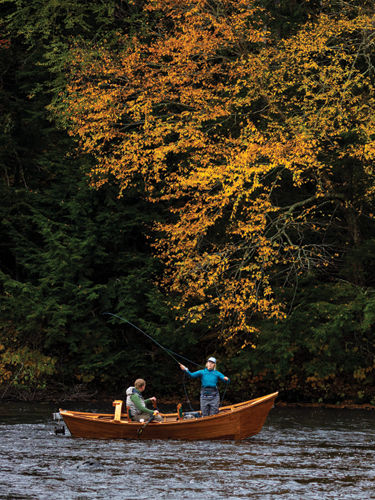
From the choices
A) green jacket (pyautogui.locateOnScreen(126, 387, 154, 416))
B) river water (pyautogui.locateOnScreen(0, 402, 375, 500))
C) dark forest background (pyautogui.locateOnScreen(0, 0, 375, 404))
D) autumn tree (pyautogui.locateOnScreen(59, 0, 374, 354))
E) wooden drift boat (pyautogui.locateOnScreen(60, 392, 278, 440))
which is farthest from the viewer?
dark forest background (pyautogui.locateOnScreen(0, 0, 375, 404))

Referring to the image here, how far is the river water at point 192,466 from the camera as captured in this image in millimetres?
10328

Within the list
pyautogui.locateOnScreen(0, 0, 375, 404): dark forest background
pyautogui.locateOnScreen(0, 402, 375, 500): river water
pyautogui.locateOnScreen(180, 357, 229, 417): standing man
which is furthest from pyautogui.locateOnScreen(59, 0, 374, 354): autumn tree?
pyautogui.locateOnScreen(0, 402, 375, 500): river water

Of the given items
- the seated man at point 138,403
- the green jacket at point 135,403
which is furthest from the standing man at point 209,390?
the green jacket at point 135,403

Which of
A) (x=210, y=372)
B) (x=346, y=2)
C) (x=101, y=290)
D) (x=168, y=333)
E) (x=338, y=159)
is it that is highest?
(x=346, y=2)

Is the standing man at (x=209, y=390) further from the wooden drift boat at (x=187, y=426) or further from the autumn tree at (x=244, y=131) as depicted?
the autumn tree at (x=244, y=131)

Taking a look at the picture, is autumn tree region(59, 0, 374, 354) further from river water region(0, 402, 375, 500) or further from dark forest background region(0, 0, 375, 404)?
river water region(0, 402, 375, 500)

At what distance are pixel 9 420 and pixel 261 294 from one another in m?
8.04

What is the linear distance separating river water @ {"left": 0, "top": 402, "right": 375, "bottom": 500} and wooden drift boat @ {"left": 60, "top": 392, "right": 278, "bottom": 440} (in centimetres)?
25

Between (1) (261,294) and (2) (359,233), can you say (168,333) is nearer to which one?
(1) (261,294)

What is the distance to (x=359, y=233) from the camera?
23062 mm

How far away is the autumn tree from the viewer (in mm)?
19891

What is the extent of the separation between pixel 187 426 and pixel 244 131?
849 centimetres

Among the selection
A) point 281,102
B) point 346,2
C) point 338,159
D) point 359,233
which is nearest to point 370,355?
point 359,233

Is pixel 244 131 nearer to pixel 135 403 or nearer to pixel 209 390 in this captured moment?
pixel 209 390
